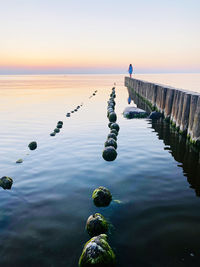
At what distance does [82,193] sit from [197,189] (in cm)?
289

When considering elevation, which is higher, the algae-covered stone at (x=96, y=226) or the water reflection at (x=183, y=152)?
the algae-covered stone at (x=96, y=226)

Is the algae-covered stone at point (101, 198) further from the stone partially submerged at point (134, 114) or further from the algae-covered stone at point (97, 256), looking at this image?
the stone partially submerged at point (134, 114)

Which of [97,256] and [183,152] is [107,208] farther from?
[183,152]

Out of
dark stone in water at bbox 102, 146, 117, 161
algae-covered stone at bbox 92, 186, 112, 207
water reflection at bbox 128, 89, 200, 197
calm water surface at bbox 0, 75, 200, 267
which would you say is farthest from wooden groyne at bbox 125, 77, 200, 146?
algae-covered stone at bbox 92, 186, 112, 207

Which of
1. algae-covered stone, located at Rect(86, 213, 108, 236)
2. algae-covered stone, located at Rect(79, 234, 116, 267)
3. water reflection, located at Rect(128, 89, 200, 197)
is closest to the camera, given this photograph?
algae-covered stone, located at Rect(79, 234, 116, 267)

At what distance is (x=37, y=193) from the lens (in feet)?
19.8

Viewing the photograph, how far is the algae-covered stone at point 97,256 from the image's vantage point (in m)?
3.41

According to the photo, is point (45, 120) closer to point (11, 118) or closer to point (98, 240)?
point (11, 118)

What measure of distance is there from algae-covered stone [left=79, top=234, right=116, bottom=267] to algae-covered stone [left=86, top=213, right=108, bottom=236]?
27.1 inches

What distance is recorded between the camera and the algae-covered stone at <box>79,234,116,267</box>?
11.2ft

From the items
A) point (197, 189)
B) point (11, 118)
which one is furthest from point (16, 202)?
point (11, 118)

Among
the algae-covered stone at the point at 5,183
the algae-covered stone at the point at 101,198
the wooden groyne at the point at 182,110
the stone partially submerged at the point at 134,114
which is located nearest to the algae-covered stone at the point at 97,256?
the algae-covered stone at the point at 101,198

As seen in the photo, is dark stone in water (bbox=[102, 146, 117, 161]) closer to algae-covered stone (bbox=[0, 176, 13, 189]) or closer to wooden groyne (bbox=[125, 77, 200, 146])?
wooden groyne (bbox=[125, 77, 200, 146])

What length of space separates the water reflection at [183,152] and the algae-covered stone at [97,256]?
3.12 m
